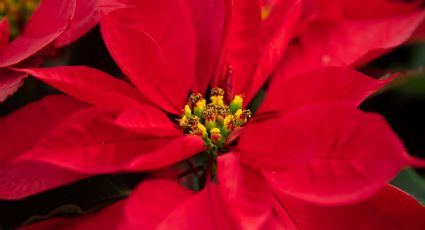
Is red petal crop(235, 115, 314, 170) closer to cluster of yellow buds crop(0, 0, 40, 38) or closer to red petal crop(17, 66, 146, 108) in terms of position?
red petal crop(17, 66, 146, 108)

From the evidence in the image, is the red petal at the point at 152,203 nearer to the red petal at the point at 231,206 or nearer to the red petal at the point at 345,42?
the red petal at the point at 231,206

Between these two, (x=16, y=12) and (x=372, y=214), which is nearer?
(x=372, y=214)

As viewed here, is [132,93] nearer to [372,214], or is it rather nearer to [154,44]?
[154,44]

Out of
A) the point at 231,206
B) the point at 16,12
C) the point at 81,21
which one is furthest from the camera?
the point at 16,12

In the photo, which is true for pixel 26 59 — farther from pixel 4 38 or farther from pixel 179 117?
pixel 179 117

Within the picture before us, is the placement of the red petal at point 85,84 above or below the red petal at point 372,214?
above

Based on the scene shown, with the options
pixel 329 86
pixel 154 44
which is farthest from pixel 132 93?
pixel 329 86

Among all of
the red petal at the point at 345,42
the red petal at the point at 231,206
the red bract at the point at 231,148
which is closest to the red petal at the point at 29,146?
the red bract at the point at 231,148
